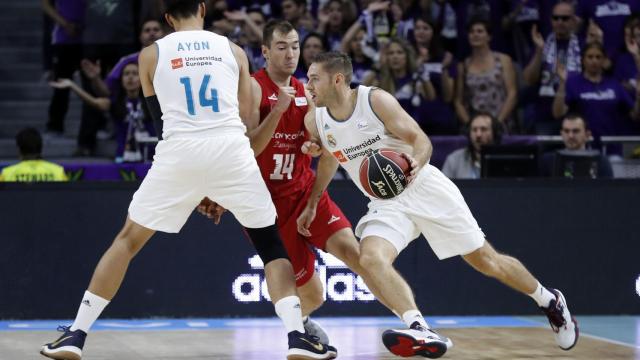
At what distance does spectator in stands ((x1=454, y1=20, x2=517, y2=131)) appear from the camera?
12.0 meters

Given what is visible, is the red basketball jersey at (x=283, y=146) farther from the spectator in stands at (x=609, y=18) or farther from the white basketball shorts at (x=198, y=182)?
the spectator in stands at (x=609, y=18)

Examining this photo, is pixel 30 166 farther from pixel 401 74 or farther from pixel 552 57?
pixel 552 57

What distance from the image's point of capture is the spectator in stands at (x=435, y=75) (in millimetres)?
11953

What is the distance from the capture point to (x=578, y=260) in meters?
9.68

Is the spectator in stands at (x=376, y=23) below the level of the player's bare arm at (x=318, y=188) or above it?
above

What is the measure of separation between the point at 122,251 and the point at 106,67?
256 inches

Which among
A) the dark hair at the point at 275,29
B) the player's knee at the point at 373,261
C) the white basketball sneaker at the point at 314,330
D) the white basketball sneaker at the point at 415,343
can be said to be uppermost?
the dark hair at the point at 275,29

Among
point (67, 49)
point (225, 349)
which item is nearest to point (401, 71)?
point (67, 49)

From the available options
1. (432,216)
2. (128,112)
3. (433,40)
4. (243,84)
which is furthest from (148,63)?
(433,40)

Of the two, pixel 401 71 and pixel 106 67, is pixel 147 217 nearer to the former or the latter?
pixel 401 71

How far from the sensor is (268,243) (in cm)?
687

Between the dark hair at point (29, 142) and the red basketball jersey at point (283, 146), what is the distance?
275 cm

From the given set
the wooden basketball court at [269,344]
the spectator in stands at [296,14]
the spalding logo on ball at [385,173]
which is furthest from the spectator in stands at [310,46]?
the spalding logo on ball at [385,173]

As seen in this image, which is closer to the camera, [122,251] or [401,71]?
[122,251]
